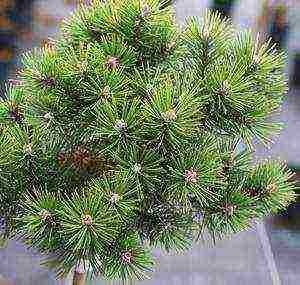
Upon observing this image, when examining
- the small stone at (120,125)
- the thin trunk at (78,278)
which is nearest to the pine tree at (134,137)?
the small stone at (120,125)

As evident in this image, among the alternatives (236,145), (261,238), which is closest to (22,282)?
(261,238)

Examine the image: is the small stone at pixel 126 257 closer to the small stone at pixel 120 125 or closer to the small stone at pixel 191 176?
the small stone at pixel 191 176

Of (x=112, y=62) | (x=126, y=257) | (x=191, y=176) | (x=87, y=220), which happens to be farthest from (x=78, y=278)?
(x=112, y=62)

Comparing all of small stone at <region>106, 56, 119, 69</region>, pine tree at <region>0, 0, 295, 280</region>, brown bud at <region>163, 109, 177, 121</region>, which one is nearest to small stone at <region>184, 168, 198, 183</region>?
pine tree at <region>0, 0, 295, 280</region>

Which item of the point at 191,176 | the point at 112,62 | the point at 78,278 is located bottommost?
the point at 78,278

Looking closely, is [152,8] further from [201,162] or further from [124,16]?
[201,162]

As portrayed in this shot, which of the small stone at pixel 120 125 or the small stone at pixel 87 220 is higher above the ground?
the small stone at pixel 120 125

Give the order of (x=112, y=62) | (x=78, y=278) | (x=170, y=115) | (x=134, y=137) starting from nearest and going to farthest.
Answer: (x=170, y=115) < (x=134, y=137) < (x=112, y=62) < (x=78, y=278)

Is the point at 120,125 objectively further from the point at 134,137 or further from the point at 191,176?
the point at 191,176
